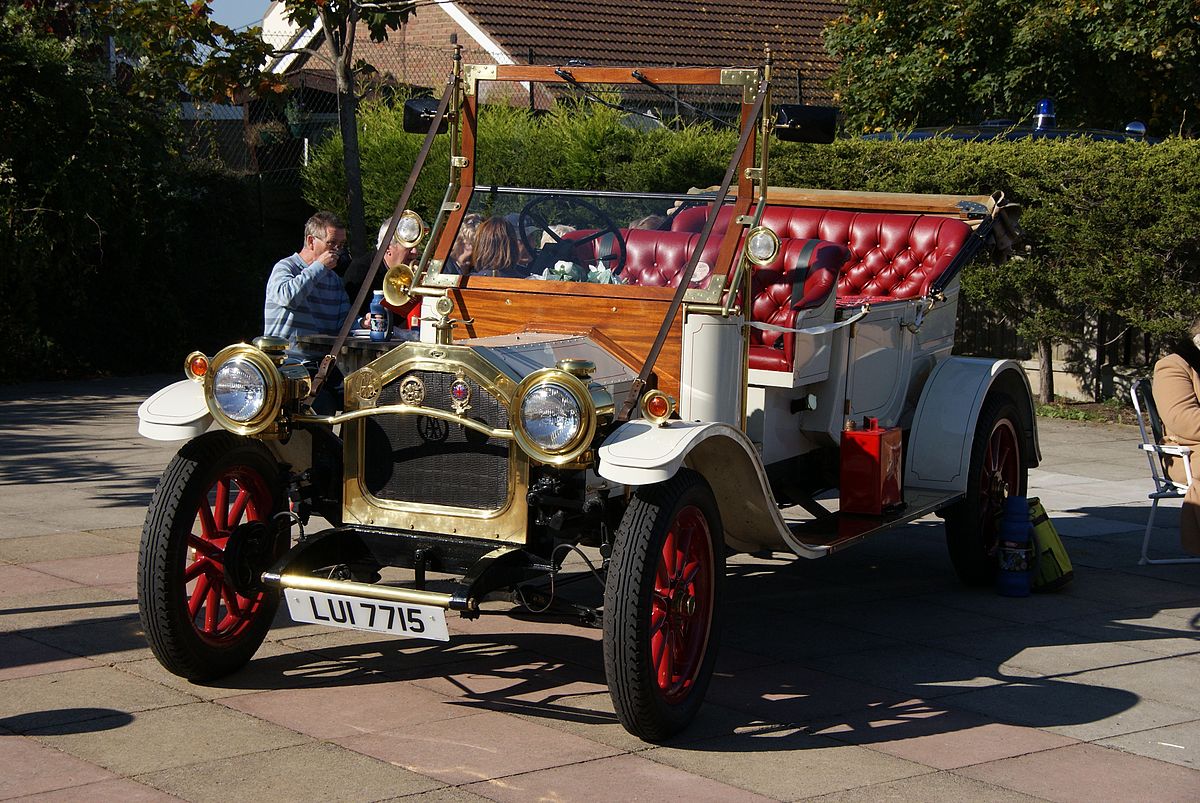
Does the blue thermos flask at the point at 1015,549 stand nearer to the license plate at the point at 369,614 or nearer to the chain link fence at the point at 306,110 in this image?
the license plate at the point at 369,614

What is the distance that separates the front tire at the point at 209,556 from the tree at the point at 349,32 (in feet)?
23.7

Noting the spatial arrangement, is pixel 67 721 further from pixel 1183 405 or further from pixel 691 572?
pixel 1183 405

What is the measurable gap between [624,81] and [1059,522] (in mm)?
4419

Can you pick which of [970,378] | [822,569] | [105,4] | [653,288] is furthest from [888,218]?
[105,4]

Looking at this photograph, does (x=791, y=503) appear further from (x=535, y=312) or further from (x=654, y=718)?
(x=654, y=718)

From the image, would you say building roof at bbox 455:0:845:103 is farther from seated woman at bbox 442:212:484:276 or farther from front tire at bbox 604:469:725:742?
front tire at bbox 604:469:725:742

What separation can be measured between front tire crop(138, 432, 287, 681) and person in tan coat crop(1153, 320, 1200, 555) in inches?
177

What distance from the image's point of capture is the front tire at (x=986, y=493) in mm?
7008

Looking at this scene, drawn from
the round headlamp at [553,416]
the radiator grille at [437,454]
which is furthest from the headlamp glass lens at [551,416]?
the radiator grille at [437,454]

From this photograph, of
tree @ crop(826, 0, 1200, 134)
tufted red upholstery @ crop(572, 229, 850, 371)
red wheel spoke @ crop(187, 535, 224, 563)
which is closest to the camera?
red wheel spoke @ crop(187, 535, 224, 563)

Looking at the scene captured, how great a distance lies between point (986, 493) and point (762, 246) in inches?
93.2

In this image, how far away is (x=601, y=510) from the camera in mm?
5090

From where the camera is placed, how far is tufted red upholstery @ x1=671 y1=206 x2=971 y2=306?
7828 mm

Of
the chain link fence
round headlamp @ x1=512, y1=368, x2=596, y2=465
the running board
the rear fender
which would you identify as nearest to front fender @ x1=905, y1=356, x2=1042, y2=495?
the running board
